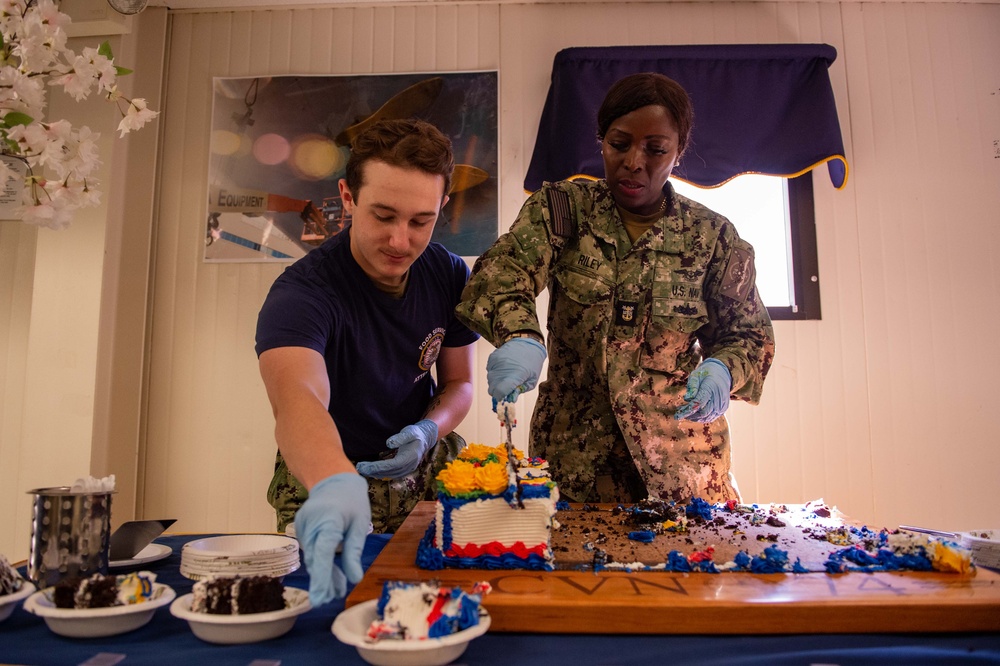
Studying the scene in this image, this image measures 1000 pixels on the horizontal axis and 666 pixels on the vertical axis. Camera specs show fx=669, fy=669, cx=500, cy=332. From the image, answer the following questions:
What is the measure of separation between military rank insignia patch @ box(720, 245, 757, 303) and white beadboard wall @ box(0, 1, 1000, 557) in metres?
1.60

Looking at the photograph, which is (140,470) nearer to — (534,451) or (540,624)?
(534,451)

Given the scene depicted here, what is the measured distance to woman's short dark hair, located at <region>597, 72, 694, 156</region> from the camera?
5.96 feet

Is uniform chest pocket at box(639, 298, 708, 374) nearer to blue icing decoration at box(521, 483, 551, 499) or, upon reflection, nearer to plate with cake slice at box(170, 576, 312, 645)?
blue icing decoration at box(521, 483, 551, 499)

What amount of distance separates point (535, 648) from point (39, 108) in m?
1.29

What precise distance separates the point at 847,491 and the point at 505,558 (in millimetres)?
2685

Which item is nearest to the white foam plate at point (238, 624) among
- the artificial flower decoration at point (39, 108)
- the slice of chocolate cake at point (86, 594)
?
the slice of chocolate cake at point (86, 594)

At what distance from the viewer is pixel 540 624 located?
1030 mm

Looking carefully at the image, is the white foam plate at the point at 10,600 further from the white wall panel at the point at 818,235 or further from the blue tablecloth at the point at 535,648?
the white wall panel at the point at 818,235

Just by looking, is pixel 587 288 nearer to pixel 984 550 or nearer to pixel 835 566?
pixel 835 566

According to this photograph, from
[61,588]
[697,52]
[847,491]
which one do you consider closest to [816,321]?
[847,491]

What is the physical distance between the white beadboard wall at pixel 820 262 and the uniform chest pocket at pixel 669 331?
1.53 m

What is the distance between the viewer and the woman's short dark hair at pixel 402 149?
1.81 m

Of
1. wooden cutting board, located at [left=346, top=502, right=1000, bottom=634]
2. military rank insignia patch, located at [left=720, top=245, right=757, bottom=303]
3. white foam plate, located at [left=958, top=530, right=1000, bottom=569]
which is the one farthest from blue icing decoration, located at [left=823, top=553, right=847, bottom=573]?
military rank insignia patch, located at [left=720, top=245, right=757, bottom=303]

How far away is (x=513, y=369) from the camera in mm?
1518
